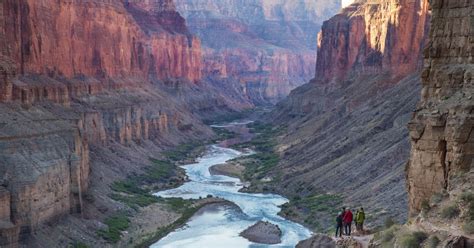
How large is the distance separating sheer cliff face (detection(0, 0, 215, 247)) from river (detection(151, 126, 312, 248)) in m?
7.23

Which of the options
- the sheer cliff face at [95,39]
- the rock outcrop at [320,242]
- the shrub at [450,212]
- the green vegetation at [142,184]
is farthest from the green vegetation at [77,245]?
the shrub at [450,212]

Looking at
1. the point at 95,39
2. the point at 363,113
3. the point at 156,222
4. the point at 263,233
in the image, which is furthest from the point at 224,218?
the point at 95,39

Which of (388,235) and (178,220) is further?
(178,220)

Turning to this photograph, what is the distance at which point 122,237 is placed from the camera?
155 ft

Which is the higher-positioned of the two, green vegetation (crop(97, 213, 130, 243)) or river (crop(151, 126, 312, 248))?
green vegetation (crop(97, 213, 130, 243))

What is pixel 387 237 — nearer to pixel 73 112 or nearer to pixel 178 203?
pixel 178 203

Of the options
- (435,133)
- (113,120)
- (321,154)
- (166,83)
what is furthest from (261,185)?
(166,83)

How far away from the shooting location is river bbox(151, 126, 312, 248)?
156ft

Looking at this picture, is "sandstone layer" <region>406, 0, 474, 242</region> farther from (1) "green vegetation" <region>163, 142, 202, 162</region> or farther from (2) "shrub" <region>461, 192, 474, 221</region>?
(1) "green vegetation" <region>163, 142, 202, 162</region>

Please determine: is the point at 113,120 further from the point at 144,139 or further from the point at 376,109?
the point at 376,109

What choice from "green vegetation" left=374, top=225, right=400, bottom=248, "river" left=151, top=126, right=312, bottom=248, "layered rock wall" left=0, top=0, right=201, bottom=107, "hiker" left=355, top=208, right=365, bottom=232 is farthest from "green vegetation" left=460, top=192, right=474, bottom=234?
"layered rock wall" left=0, top=0, right=201, bottom=107

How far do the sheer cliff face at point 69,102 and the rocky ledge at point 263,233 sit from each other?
12201 mm

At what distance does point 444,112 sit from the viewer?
1819 cm

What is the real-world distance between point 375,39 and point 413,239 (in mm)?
82005
